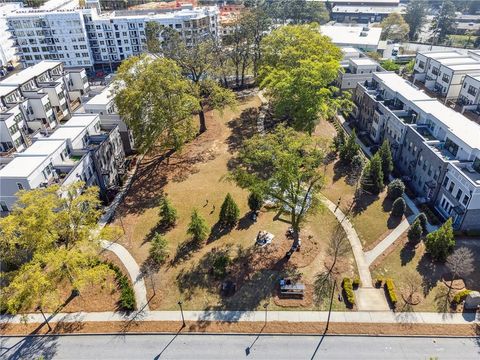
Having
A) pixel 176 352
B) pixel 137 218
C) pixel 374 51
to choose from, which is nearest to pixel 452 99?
pixel 374 51

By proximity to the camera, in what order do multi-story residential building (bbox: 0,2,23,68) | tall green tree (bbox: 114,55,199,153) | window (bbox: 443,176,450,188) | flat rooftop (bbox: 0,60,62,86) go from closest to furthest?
1. window (bbox: 443,176,450,188)
2. tall green tree (bbox: 114,55,199,153)
3. flat rooftop (bbox: 0,60,62,86)
4. multi-story residential building (bbox: 0,2,23,68)

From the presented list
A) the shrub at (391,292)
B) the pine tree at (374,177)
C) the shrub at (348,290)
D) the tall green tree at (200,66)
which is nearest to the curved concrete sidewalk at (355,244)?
the shrub at (391,292)

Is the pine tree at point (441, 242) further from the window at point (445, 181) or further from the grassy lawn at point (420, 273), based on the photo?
the window at point (445, 181)

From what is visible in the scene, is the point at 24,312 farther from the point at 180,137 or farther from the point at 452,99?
the point at 452,99

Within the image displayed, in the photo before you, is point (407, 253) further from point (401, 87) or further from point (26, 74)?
point (26, 74)

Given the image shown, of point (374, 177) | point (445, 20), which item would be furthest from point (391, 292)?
point (445, 20)

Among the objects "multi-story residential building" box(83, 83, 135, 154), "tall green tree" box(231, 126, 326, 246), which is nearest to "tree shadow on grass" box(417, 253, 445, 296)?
"tall green tree" box(231, 126, 326, 246)

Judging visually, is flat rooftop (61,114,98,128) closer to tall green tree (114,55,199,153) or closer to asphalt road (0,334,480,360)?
tall green tree (114,55,199,153)
